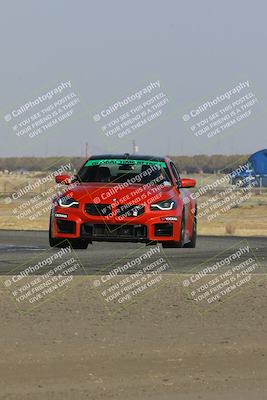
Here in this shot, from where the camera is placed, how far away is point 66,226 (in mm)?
17500

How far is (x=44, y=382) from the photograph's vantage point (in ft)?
27.7

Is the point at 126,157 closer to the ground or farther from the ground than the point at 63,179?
closer to the ground

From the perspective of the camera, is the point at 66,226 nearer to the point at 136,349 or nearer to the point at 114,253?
the point at 114,253

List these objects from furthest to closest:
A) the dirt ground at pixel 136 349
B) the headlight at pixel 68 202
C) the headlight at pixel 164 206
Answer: the headlight at pixel 164 206 < the headlight at pixel 68 202 < the dirt ground at pixel 136 349

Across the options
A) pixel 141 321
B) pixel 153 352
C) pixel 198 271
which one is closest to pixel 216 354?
pixel 153 352

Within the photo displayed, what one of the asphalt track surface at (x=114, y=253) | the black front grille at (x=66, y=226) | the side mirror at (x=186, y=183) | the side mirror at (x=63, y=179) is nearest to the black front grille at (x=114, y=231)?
the black front grille at (x=66, y=226)

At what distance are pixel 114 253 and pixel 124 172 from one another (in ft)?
9.24

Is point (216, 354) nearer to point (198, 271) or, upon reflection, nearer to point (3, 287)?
point (3, 287)

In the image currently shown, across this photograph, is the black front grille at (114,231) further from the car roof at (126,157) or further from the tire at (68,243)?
the car roof at (126,157)

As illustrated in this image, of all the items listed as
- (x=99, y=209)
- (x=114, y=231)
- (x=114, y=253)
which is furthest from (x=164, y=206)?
(x=114, y=253)

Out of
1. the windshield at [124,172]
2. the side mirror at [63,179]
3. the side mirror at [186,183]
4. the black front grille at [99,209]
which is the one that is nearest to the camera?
the black front grille at [99,209]

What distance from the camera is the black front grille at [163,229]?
1764 cm

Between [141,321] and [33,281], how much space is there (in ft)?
9.71

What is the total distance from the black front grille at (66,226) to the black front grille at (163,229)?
1374 mm
